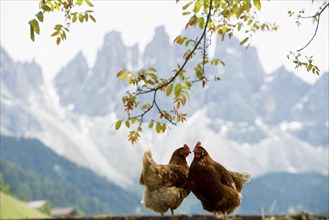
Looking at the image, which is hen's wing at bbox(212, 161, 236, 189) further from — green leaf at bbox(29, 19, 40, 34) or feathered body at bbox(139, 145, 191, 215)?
green leaf at bbox(29, 19, 40, 34)

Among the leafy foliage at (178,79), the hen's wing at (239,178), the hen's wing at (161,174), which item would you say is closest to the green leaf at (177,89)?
the leafy foliage at (178,79)

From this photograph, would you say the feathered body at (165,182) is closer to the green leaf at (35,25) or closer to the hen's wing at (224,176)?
the hen's wing at (224,176)

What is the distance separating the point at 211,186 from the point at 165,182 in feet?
6.05

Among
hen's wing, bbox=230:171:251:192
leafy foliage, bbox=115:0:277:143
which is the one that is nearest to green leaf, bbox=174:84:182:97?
leafy foliage, bbox=115:0:277:143

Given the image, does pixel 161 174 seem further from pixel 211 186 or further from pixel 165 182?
pixel 211 186

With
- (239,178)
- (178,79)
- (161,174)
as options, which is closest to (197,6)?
(178,79)

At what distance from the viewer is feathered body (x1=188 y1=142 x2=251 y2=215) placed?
7.05m

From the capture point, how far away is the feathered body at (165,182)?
335 inches

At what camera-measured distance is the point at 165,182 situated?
875cm

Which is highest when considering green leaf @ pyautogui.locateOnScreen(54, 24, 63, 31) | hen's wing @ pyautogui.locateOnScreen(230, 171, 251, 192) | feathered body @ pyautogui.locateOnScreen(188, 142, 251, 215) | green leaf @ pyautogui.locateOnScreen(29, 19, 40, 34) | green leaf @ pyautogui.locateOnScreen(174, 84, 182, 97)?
green leaf @ pyautogui.locateOnScreen(54, 24, 63, 31)

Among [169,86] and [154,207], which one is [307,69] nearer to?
[169,86]

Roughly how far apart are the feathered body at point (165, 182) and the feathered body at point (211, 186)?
1195 mm

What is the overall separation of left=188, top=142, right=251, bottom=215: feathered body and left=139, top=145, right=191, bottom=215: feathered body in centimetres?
120

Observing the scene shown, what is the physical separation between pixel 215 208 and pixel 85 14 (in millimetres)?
3519
